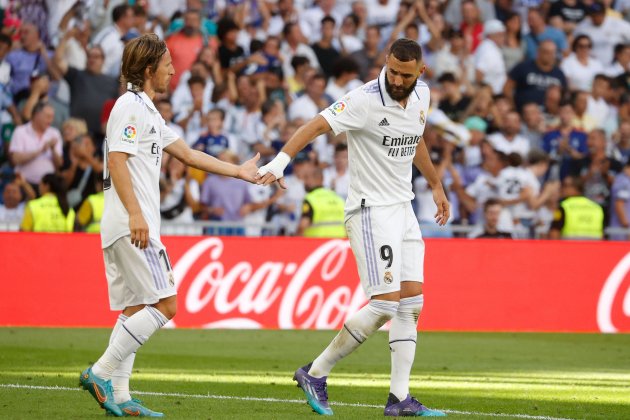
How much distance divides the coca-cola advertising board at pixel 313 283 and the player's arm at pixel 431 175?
7.34 meters

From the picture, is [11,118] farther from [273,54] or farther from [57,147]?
[273,54]

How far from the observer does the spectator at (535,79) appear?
21469 millimetres

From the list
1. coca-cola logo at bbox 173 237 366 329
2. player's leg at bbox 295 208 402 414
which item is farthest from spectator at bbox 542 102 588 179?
player's leg at bbox 295 208 402 414

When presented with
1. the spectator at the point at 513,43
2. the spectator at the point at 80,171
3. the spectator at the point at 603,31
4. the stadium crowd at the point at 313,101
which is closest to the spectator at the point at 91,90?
the stadium crowd at the point at 313,101

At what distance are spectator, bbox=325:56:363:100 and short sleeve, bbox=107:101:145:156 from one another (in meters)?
12.2

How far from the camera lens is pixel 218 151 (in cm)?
1806

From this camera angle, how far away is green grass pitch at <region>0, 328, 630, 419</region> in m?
9.07

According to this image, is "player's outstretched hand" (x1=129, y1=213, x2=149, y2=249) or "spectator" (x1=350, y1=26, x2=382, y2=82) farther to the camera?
"spectator" (x1=350, y1=26, x2=382, y2=82)

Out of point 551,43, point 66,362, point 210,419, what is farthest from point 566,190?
point 210,419

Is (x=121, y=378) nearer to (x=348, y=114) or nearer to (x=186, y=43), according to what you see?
(x=348, y=114)

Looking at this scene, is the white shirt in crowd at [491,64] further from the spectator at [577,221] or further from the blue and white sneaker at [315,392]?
the blue and white sneaker at [315,392]

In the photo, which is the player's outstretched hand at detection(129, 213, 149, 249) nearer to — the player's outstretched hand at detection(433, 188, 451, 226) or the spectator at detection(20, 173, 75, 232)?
the player's outstretched hand at detection(433, 188, 451, 226)

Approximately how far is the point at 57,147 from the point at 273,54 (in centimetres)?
414

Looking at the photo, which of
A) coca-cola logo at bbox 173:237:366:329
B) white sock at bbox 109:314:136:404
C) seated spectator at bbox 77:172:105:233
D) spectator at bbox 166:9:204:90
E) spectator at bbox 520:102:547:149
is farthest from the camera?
spectator at bbox 520:102:547:149
